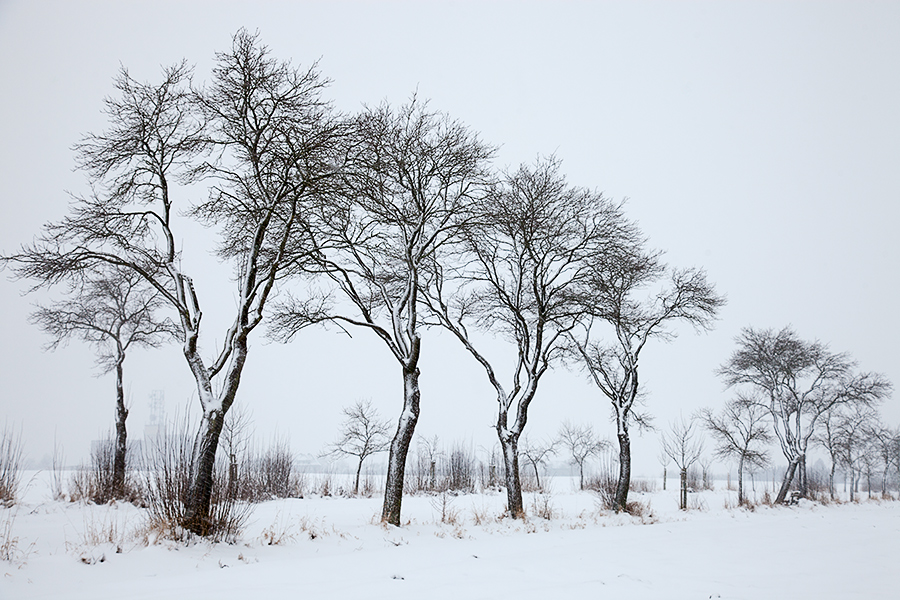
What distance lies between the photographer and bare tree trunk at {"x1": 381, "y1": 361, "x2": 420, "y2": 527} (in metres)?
9.82

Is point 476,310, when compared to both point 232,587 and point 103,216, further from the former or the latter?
point 232,587

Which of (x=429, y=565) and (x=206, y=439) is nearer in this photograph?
(x=429, y=565)

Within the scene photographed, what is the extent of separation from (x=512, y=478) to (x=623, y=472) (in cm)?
585

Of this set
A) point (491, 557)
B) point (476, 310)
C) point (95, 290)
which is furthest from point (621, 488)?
point (95, 290)

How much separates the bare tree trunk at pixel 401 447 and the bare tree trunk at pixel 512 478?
11.5 ft

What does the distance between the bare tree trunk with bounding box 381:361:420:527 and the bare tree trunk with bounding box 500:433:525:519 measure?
3515 mm

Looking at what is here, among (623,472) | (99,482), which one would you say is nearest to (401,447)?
(99,482)

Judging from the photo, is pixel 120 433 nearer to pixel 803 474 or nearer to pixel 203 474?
pixel 203 474

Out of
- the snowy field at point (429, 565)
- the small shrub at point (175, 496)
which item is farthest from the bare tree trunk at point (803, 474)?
the small shrub at point (175, 496)

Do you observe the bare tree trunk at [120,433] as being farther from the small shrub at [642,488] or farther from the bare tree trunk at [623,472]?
the small shrub at [642,488]

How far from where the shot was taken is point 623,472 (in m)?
16.7

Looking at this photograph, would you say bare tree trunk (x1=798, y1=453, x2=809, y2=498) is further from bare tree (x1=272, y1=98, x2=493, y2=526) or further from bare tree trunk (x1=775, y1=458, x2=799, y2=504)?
bare tree (x1=272, y1=98, x2=493, y2=526)

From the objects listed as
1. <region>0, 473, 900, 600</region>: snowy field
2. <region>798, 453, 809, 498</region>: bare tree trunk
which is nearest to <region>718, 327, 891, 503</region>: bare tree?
<region>798, 453, 809, 498</region>: bare tree trunk

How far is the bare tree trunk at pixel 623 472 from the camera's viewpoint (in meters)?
16.2
